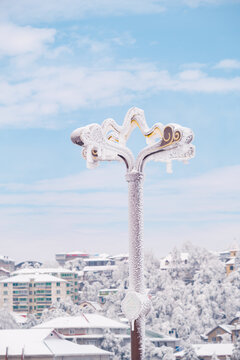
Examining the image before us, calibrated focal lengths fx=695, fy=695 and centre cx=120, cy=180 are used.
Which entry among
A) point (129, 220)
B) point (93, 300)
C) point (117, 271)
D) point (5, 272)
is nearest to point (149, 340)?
point (93, 300)

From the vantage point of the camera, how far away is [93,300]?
113ft

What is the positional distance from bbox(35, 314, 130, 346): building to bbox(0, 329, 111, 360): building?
3.07 meters

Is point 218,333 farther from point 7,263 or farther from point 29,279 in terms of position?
point 7,263

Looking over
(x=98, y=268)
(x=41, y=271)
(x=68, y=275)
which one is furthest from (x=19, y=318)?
(x=98, y=268)

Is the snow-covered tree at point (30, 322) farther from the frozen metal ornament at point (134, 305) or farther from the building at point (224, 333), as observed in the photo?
the frozen metal ornament at point (134, 305)

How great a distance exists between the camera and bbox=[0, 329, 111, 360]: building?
753 inches

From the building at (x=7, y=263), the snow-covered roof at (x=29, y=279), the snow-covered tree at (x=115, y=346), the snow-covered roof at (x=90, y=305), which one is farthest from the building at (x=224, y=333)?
the building at (x=7, y=263)

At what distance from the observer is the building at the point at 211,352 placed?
83.0 feet

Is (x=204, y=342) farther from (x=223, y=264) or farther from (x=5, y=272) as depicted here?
(x=5, y=272)

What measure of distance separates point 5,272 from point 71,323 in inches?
538

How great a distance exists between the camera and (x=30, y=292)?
33.8 metres

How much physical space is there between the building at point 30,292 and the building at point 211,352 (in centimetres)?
907

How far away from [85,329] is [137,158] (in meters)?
22.7

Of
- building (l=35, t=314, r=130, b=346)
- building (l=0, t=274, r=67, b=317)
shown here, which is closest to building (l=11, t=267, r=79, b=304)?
building (l=0, t=274, r=67, b=317)
